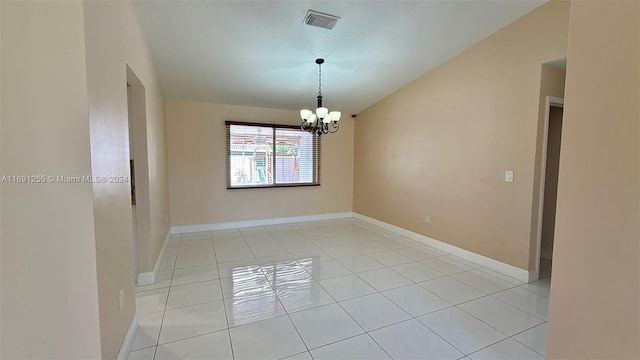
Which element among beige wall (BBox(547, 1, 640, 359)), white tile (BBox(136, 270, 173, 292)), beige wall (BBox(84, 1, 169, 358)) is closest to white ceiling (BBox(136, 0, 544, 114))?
beige wall (BBox(84, 1, 169, 358))

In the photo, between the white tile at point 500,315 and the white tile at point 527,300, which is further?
the white tile at point 527,300

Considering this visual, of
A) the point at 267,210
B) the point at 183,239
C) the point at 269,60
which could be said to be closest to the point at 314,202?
the point at 267,210

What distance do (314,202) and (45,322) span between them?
16.5 feet

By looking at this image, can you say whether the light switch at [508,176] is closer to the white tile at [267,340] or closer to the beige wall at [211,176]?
the white tile at [267,340]

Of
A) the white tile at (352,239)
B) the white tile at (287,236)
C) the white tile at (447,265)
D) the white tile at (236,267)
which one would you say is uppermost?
the white tile at (447,265)

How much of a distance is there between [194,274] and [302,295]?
1358 mm

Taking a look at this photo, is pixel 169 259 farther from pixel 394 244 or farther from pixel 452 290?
pixel 452 290

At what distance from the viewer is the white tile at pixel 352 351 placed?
180 cm

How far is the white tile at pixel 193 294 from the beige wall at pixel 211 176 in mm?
2368

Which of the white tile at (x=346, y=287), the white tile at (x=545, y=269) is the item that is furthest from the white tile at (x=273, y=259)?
the white tile at (x=545, y=269)

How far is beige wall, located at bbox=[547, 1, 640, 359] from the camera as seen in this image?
981mm

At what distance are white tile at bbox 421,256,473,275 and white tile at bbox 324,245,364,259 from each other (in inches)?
37.2

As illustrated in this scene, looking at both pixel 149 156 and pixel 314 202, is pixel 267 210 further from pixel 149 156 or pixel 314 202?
pixel 149 156

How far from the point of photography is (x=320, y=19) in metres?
2.77
